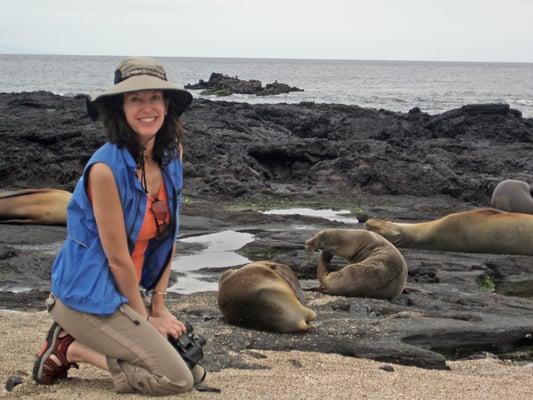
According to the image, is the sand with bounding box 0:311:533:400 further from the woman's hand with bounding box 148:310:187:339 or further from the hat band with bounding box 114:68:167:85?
the hat band with bounding box 114:68:167:85

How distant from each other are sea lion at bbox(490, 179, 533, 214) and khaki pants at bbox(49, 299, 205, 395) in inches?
Result: 391

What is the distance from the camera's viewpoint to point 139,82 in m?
4.64

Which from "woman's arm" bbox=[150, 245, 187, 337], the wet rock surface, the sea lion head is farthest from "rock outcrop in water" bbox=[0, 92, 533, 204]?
"woman's arm" bbox=[150, 245, 187, 337]

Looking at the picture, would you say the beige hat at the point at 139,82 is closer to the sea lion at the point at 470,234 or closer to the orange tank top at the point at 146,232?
the orange tank top at the point at 146,232

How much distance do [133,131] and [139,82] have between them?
0.88 ft

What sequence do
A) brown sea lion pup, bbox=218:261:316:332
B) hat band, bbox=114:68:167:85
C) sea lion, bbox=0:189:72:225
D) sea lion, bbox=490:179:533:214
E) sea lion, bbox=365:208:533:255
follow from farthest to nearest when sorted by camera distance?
sea lion, bbox=490:179:533:214, sea lion, bbox=0:189:72:225, sea lion, bbox=365:208:533:255, brown sea lion pup, bbox=218:261:316:332, hat band, bbox=114:68:167:85

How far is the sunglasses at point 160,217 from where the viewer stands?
4795 millimetres

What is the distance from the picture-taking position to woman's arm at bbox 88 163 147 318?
14.8 feet

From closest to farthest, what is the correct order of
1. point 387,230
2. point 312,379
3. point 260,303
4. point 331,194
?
point 312,379, point 260,303, point 387,230, point 331,194

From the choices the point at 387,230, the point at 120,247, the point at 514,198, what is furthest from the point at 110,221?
the point at 514,198

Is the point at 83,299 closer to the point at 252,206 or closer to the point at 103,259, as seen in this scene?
the point at 103,259

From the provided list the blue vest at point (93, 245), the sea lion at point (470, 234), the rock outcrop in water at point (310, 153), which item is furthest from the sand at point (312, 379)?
the rock outcrop in water at point (310, 153)

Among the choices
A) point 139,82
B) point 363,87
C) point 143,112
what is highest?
point 139,82

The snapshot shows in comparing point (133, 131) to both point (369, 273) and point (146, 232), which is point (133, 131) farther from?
point (369, 273)
